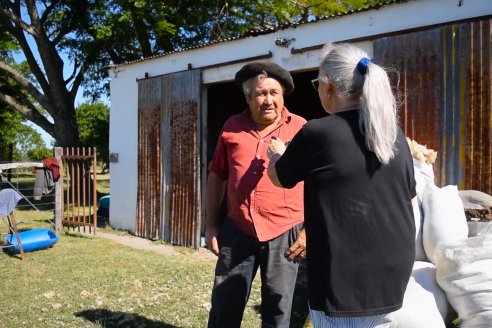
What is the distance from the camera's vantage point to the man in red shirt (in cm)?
255

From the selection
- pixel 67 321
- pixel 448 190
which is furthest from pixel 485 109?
pixel 67 321

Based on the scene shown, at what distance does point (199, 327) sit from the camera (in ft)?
13.4

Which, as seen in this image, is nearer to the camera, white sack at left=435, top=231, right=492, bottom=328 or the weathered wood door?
white sack at left=435, top=231, right=492, bottom=328

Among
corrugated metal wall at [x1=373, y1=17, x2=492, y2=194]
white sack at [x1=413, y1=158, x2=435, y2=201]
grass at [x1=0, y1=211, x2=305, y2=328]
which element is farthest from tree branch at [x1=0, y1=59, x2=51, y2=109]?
white sack at [x1=413, y1=158, x2=435, y2=201]

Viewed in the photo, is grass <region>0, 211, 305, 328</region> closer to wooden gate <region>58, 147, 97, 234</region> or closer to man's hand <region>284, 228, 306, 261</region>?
wooden gate <region>58, 147, 97, 234</region>

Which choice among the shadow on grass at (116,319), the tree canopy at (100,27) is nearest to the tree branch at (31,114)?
the tree canopy at (100,27)

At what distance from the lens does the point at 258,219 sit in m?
2.54

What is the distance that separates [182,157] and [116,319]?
4281 mm

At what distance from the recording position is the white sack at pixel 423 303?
2645 millimetres

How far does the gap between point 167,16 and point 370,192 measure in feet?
42.5

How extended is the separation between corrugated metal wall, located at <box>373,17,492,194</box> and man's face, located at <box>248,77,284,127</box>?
8.63 feet

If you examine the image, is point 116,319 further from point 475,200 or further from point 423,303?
point 475,200

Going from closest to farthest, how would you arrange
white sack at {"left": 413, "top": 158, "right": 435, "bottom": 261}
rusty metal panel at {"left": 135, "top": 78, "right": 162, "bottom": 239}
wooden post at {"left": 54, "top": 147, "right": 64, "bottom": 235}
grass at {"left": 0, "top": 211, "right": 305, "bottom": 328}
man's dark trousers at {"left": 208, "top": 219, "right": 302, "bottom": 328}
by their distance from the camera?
man's dark trousers at {"left": 208, "top": 219, "right": 302, "bottom": 328} → white sack at {"left": 413, "top": 158, "right": 435, "bottom": 261} → grass at {"left": 0, "top": 211, "right": 305, "bottom": 328} → rusty metal panel at {"left": 135, "top": 78, "right": 162, "bottom": 239} → wooden post at {"left": 54, "top": 147, "right": 64, "bottom": 235}

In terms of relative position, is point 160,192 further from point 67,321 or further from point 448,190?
point 448,190
